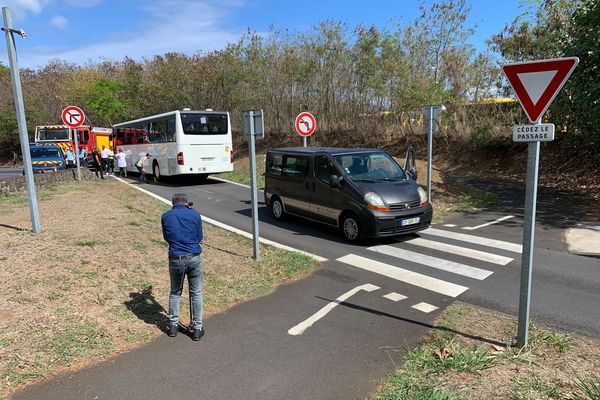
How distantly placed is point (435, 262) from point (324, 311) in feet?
9.36

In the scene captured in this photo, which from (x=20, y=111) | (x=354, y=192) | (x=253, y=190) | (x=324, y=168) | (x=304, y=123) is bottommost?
(x=354, y=192)

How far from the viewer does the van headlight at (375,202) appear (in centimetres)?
845

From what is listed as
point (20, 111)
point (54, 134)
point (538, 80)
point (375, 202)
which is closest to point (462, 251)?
point (375, 202)

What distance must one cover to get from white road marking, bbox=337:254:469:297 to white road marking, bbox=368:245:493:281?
0.55 metres

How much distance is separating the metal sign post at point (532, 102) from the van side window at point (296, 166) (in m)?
6.62

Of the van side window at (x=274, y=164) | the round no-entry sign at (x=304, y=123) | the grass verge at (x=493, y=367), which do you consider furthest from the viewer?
the round no-entry sign at (x=304, y=123)

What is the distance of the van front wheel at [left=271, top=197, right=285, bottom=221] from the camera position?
1135 centimetres

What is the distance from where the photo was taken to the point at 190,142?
17.9 metres

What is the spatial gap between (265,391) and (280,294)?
95.7 inches

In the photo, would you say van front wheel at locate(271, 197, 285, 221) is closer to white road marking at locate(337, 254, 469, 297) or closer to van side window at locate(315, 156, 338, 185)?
van side window at locate(315, 156, 338, 185)

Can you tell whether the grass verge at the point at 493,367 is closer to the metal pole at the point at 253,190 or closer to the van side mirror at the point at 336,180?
the metal pole at the point at 253,190

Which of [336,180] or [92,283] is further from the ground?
[336,180]

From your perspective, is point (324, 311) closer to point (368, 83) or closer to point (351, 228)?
point (351, 228)

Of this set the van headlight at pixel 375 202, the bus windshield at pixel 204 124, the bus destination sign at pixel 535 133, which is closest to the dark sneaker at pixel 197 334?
the bus destination sign at pixel 535 133
